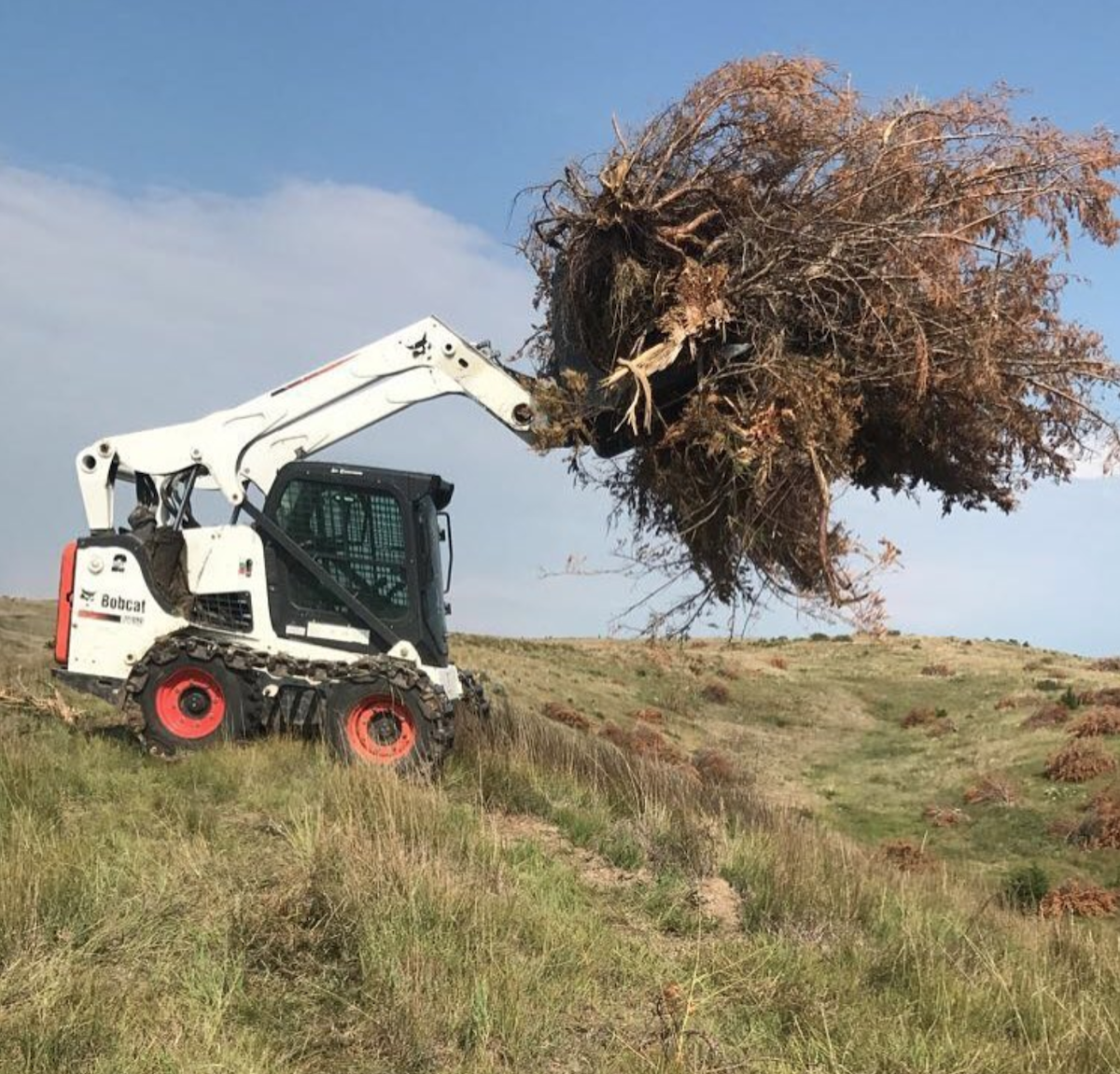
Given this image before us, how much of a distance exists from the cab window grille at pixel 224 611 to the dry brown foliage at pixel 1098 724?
25692mm

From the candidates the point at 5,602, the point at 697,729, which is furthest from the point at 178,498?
the point at 697,729

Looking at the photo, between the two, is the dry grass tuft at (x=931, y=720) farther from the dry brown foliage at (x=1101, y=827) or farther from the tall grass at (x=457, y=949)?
the tall grass at (x=457, y=949)

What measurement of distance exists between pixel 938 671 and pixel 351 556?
45.2 metres

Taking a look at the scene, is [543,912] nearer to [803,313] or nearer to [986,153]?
[803,313]

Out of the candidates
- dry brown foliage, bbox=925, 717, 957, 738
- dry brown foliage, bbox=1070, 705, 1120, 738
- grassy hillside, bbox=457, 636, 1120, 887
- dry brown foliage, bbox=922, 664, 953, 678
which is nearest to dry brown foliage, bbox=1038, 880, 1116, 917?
grassy hillside, bbox=457, 636, 1120, 887

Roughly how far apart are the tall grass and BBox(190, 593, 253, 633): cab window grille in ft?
6.94

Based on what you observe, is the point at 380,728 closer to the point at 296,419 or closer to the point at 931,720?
the point at 296,419

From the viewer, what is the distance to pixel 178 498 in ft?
36.1

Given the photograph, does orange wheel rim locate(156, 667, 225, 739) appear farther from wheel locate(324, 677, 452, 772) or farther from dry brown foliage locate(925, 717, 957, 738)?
dry brown foliage locate(925, 717, 957, 738)

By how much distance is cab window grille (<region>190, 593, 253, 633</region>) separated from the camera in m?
10.2

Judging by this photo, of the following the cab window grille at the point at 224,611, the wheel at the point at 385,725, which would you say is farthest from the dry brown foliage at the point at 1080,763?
the cab window grille at the point at 224,611

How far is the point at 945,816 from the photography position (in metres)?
24.3

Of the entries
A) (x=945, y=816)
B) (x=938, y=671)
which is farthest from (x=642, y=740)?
(x=938, y=671)

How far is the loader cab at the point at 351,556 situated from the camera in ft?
32.9
